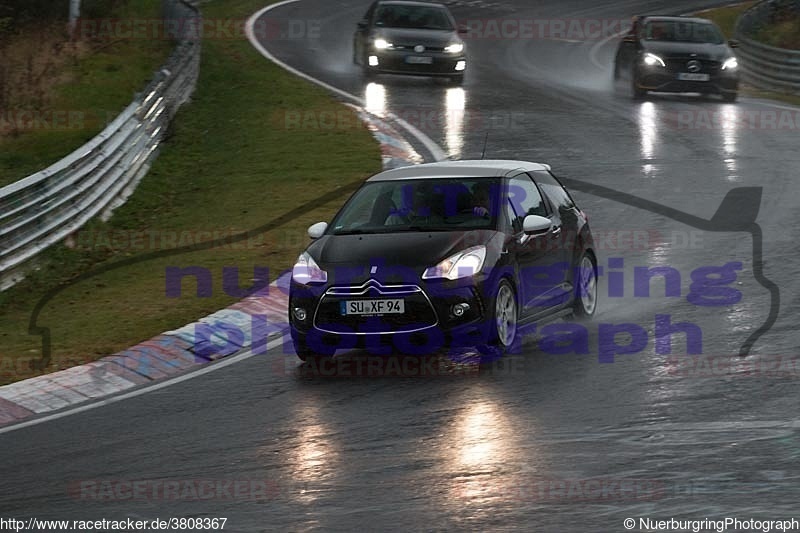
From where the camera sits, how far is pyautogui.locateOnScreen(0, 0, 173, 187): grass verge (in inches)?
930

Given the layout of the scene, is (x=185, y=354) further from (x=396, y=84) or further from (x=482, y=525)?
(x=396, y=84)

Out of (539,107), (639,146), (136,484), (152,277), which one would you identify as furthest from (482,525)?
(539,107)

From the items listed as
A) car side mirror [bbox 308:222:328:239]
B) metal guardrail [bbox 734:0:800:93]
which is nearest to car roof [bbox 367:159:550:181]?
car side mirror [bbox 308:222:328:239]

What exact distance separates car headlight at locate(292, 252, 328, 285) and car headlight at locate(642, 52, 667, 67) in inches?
694

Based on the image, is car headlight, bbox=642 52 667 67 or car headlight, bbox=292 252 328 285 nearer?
car headlight, bbox=292 252 328 285

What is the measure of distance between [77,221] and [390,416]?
31.8 ft

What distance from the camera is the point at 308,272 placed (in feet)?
34.6

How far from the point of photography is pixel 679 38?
1107 inches

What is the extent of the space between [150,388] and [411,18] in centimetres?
2070

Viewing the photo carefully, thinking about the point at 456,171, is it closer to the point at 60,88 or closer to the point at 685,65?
the point at 685,65
